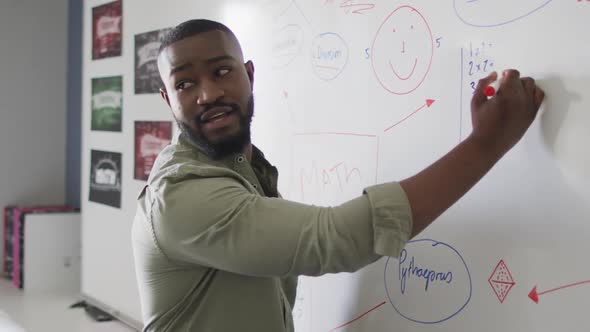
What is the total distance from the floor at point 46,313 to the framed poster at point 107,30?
977 millimetres

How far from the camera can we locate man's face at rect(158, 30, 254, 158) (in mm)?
877

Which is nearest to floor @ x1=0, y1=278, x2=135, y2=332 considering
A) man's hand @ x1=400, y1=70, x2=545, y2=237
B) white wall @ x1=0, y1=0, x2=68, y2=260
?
white wall @ x1=0, y1=0, x2=68, y2=260

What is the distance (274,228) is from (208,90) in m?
0.27

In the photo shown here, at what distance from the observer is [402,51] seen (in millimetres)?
985

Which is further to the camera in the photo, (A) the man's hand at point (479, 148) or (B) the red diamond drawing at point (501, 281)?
(B) the red diamond drawing at point (501, 281)

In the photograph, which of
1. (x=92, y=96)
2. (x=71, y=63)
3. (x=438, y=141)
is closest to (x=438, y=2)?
(x=438, y=141)

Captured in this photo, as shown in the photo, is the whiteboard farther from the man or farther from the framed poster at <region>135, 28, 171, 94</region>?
the framed poster at <region>135, 28, 171, 94</region>

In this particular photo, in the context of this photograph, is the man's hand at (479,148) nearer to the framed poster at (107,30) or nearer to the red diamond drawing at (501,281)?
the red diamond drawing at (501,281)

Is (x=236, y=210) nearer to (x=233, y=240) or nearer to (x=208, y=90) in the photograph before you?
(x=233, y=240)

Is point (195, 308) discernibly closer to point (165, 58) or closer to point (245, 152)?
point (245, 152)

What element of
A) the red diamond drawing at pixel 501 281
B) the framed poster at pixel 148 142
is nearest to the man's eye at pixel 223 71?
the red diamond drawing at pixel 501 281

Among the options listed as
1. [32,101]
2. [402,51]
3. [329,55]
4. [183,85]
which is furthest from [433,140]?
[32,101]

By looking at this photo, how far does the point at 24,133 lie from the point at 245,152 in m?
2.26

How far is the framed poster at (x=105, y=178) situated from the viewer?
2105 millimetres
